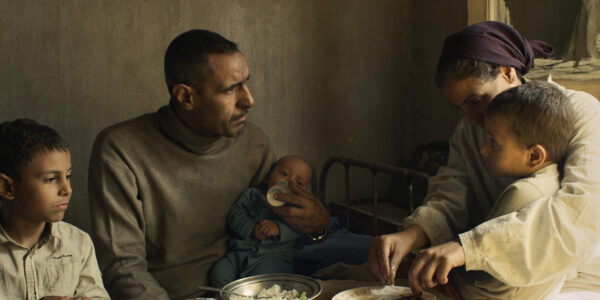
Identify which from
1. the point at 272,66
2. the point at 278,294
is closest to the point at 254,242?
the point at 278,294

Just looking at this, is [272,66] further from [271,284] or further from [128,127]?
[271,284]

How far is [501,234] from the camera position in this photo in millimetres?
1418

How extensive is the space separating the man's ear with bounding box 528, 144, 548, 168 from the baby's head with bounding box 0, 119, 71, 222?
1462mm

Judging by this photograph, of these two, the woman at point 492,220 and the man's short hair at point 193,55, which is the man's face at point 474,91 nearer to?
the woman at point 492,220

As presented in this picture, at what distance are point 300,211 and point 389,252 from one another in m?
0.66

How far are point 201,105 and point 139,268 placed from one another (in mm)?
696

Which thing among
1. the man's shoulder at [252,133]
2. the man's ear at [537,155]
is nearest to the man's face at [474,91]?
the man's ear at [537,155]

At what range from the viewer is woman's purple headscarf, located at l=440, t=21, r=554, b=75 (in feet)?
5.71

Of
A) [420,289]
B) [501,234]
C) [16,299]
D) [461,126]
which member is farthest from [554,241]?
[16,299]

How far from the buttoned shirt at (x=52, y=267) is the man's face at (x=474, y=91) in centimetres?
135

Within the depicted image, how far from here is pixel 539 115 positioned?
153cm

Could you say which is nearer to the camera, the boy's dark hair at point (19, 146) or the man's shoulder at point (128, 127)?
the boy's dark hair at point (19, 146)

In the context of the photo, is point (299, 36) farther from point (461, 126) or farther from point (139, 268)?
point (139, 268)

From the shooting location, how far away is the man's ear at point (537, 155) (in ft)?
5.11
